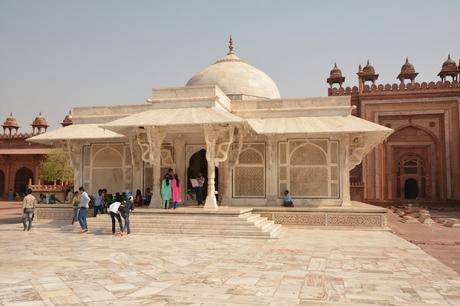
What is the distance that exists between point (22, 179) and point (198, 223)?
2808 cm

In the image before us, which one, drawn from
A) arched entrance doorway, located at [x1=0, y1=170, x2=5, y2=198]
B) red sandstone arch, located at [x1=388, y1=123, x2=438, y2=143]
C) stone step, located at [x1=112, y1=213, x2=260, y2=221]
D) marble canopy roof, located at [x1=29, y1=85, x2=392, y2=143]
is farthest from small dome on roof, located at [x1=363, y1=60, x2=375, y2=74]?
arched entrance doorway, located at [x1=0, y1=170, x2=5, y2=198]

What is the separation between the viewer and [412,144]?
2377 cm

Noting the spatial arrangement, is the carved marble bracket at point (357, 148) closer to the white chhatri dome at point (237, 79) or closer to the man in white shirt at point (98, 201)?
the white chhatri dome at point (237, 79)

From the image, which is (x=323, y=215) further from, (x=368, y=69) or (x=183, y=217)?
(x=368, y=69)

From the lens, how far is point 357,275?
230 inches

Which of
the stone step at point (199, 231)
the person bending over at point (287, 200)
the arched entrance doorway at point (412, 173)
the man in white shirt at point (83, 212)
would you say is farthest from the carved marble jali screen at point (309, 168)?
the arched entrance doorway at point (412, 173)

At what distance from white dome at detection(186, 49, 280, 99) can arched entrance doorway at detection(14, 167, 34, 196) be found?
71.4 feet

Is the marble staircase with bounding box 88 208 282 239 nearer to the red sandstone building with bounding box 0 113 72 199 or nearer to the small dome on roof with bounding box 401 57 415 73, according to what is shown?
the small dome on roof with bounding box 401 57 415 73

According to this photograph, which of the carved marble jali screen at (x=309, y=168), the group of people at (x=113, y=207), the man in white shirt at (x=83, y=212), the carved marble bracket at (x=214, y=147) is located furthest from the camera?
the carved marble jali screen at (x=309, y=168)

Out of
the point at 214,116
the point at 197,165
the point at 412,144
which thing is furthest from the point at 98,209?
the point at 412,144

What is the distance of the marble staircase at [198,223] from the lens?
1016cm

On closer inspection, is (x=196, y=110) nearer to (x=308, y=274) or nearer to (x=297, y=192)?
(x=297, y=192)

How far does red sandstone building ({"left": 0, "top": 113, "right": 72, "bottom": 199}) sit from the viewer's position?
32.8 m

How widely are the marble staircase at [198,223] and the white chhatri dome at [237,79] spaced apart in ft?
21.8
